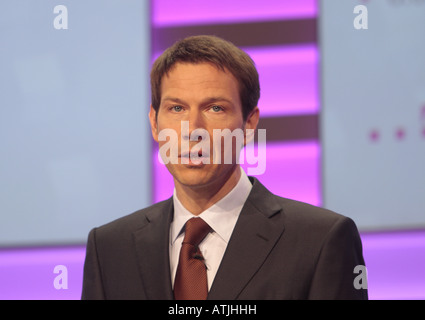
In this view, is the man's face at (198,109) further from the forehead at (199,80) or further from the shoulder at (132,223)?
the shoulder at (132,223)

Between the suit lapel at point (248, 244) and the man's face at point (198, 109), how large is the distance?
0.14 metres

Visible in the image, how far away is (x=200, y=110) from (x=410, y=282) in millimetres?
1936

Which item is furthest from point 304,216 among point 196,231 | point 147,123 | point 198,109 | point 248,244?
point 147,123

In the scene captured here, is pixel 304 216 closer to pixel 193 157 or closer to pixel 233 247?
pixel 233 247

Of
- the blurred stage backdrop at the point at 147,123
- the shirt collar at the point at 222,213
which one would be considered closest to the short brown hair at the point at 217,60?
the shirt collar at the point at 222,213

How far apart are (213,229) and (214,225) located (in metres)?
0.01

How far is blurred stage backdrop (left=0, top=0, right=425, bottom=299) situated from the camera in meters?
3.04

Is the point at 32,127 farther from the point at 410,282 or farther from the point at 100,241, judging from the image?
the point at 410,282

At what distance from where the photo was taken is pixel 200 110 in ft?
5.18

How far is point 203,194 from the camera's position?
1.67 m

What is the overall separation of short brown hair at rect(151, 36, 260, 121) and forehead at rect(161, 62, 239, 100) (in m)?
0.01

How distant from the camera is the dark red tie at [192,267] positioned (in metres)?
1.52
